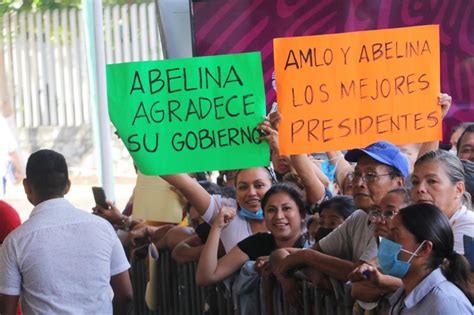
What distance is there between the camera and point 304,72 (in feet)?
23.5

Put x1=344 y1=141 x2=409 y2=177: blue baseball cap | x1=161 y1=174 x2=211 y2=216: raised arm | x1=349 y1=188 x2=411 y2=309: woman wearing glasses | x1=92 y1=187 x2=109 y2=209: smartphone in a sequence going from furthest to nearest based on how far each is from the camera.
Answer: x1=92 y1=187 x2=109 y2=209: smartphone
x1=161 y1=174 x2=211 y2=216: raised arm
x1=344 y1=141 x2=409 y2=177: blue baseball cap
x1=349 y1=188 x2=411 y2=309: woman wearing glasses

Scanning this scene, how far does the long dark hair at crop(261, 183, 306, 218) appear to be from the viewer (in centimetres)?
690

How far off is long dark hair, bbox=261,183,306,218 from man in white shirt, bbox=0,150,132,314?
1423 millimetres

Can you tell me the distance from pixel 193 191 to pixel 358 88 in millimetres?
1242

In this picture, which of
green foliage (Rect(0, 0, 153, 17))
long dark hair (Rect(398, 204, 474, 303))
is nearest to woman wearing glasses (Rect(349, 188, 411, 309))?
long dark hair (Rect(398, 204, 474, 303))

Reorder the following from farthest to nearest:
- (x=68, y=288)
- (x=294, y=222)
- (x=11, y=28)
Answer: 1. (x=11, y=28)
2. (x=294, y=222)
3. (x=68, y=288)

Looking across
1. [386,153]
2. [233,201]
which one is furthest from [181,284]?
[386,153]

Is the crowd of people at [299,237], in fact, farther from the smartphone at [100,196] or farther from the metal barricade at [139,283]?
the metal barricade at [139,283]

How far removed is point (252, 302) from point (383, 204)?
164 centimetres

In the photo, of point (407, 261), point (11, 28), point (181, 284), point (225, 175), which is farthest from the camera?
point (11, 28)

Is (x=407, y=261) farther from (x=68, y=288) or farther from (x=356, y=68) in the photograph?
(x=356, y=68)

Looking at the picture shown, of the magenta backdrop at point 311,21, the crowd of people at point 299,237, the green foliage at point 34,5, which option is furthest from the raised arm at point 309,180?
the green foliage at point 34,5

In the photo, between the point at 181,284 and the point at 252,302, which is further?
the point at 181,284

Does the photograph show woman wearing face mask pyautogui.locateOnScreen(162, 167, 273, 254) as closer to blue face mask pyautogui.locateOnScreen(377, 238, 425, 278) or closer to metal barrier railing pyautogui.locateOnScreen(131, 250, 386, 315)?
metal barrier railing pyautogui.locateOnScreen(131, 250, 386, 315)
